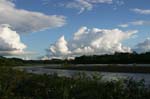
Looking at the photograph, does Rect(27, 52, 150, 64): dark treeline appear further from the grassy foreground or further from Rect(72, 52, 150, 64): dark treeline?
the grassy foreground

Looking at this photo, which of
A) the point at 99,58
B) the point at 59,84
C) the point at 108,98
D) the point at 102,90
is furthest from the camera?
the point at 99,58

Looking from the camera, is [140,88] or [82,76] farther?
[82,76]

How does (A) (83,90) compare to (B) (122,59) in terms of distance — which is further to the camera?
(B) (122,59)

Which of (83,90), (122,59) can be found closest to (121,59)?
(122,59)

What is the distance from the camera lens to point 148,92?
15.3m

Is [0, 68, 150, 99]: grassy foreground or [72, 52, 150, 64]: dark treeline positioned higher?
[72, 52, 150, 64]: dark treeline

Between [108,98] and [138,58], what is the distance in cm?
10063

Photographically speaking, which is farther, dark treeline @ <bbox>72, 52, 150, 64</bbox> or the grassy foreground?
dark treeline @ <bbox>72, 52, 150, 64</bbox>

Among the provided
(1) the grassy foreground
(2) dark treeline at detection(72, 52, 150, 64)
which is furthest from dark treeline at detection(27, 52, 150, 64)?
(1) the grassy foreground

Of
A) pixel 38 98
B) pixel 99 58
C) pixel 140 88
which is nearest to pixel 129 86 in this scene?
pixel 140 88

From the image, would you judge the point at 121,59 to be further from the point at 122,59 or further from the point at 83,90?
the point at 83,90

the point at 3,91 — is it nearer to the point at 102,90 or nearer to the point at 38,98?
the point at 38,98

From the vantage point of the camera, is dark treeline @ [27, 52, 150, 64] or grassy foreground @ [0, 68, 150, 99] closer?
grassy foreground @ [0, 68, 150, 99]

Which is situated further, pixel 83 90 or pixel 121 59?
pixel 121 59
